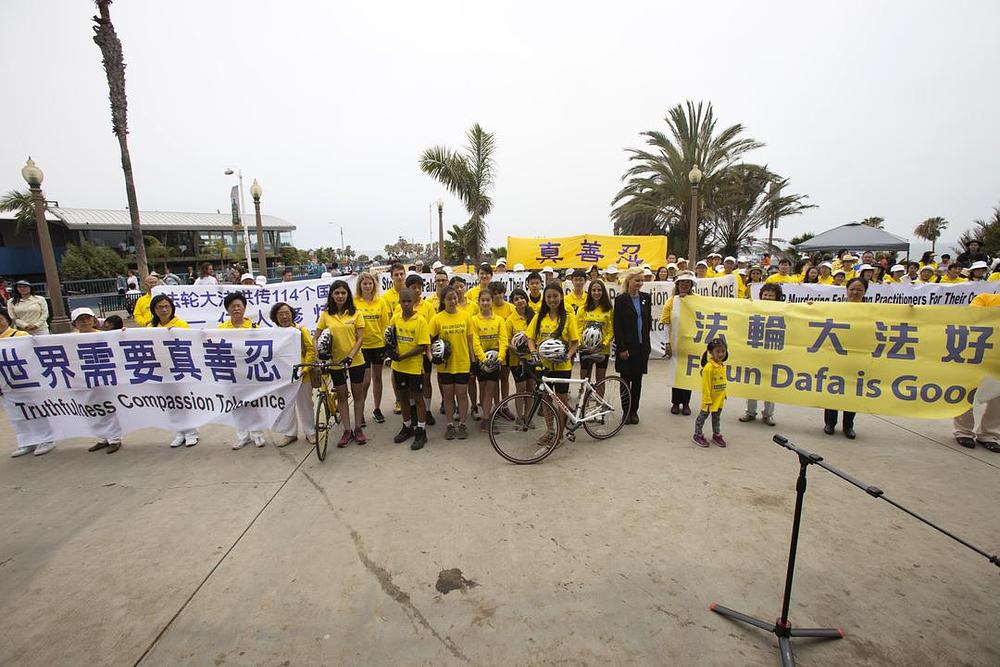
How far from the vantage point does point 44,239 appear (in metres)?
9.46

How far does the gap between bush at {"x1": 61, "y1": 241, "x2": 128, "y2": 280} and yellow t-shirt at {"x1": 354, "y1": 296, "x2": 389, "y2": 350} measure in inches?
1202

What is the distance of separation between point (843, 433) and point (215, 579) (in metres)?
6.16

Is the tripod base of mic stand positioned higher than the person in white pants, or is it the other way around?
the person in white pants

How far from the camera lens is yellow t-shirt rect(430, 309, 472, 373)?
4.98m

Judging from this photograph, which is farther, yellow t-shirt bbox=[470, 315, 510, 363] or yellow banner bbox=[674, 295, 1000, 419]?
yellow t-shirt bbox=[470, 315, 510, 363]

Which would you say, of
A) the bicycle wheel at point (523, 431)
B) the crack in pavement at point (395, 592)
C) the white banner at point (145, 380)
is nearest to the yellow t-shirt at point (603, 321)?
the bicycle wheel at point (523, 431)

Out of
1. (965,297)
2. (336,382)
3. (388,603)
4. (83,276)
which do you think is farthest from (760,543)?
(83,276)

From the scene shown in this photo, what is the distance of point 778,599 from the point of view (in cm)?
269

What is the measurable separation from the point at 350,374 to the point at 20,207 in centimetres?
3905

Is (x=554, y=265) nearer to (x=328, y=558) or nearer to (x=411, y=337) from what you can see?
(x=411, y=337)

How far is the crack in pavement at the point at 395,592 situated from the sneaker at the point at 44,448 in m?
4.23

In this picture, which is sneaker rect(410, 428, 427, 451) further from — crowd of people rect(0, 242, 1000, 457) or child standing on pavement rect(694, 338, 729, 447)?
child standing on pavement rect(694, 338, 729, 447)

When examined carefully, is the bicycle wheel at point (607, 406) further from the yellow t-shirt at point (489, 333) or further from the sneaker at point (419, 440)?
the sneaker at point (419, 440)

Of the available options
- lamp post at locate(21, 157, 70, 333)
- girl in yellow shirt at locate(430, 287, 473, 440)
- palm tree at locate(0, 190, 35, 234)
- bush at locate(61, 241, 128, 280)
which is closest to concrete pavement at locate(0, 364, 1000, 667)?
girl in yellow shirt at locate(430, 287, 473, 440)
